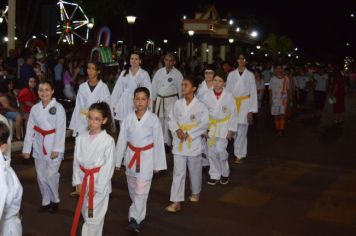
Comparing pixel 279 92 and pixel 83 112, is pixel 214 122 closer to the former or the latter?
pixel 83 112

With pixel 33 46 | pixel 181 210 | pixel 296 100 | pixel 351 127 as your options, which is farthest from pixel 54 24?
pixel 296 100

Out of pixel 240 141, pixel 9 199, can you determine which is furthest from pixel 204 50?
pixel 9 199

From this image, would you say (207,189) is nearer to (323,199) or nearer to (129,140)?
(323,199)

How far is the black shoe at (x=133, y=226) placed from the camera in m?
5.63

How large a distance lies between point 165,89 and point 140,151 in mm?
4571

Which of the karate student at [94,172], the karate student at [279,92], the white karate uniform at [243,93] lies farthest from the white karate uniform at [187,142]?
the karate student at [279,92]

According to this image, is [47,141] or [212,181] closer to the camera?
[47,141]

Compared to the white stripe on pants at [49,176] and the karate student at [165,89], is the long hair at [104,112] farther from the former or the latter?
the karate student at [165,89]

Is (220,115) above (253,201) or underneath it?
above

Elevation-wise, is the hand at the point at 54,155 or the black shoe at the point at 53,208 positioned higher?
the hand at the point at 54,155

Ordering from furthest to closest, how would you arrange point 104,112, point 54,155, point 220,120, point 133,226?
1. point 220,120
2. point 54,155
3. point 133,226
4. point 104,112

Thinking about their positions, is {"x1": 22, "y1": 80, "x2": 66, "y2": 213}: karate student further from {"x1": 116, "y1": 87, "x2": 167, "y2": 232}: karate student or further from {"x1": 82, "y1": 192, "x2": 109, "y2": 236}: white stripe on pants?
{"x1": 82, "y1": 192, "x2": 109, "y2": 236}: white stripe on pants

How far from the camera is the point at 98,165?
488cm

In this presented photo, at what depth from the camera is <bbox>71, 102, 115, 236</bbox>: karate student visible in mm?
4852
